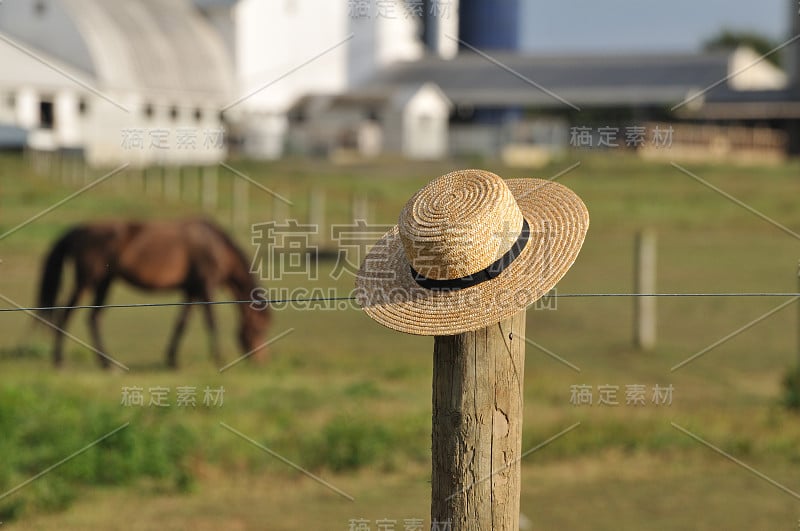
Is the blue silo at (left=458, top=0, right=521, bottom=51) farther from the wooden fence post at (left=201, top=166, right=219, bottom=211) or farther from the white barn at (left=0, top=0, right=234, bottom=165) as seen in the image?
the white barn at (left=0, top=0, right=234, bottom=165)

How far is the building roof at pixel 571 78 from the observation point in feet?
117

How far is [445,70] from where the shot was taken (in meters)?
37.6

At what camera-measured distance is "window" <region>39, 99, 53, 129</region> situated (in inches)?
1266

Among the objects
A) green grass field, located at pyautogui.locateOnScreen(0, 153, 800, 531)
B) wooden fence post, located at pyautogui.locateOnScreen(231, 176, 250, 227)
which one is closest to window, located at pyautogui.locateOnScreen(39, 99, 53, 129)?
wooden fence post, located at pyautogui.locateOnScreen(231, 176, 250, 227)

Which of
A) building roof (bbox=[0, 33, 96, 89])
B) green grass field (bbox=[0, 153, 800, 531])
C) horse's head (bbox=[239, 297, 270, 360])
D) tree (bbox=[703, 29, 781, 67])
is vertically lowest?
green grass field (bbox=[0, 153, 800, 531])

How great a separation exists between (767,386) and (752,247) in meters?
10.6

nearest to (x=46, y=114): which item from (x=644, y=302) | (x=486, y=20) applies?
(x=486, y=20)

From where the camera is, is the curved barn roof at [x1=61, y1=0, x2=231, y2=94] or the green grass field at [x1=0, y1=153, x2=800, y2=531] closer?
the green grass field at [x1=0, y1=153, x2=800, y2=531]

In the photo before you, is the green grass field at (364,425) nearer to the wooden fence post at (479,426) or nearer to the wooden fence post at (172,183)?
the wooden fence post at (479,426)

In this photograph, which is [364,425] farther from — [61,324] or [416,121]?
[416,121]

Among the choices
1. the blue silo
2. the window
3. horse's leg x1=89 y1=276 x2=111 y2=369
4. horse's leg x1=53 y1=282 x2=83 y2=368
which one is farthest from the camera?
the window

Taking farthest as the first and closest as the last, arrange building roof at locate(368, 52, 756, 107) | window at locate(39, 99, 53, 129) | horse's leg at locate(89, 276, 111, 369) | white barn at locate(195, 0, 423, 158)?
white barn at locate(195, 0, 423, 158) < building roof at locate(368, 52, 756, 107) < window at locate(39, 99, 53, 129) < horse's leg at locate(89, 276, 111, 369)

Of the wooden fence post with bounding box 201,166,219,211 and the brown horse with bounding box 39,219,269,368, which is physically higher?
the wooden fence post with bounding box 201,166,219,211

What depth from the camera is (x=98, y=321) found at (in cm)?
1060
